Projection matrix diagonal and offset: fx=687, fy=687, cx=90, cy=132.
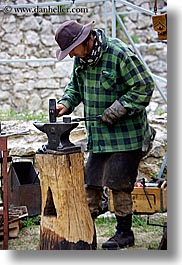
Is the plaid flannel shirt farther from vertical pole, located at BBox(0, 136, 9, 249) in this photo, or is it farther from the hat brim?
vertical pole, located at BBox(0, 136, 9, 249)

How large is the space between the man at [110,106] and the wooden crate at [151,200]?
13.6 inches

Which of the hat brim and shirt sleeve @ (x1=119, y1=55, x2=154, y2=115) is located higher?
the hat brim

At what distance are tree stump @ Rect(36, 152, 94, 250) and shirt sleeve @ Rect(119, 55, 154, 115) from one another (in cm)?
37

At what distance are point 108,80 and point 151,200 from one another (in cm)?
89

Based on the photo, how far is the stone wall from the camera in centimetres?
673

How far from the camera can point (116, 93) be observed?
12.2 feet

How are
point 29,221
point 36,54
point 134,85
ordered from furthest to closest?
point 36,54 < point 29,221 < point 134,85

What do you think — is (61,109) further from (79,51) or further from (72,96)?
(79,51)

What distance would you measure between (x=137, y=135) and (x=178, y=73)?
1.43 feet

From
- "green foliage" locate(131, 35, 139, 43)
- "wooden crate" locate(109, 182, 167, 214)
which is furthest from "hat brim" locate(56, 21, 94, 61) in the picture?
"green foliage" locate(131, 35, 139, 43)

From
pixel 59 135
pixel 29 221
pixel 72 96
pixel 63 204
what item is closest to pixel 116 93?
pixel 72 96

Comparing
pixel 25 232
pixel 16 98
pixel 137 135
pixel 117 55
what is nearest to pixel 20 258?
pixel 25 232

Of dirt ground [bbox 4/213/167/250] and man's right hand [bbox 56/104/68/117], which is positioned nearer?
man's right hand [bbox 56/104/68/117]

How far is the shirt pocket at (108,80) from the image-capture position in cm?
366
